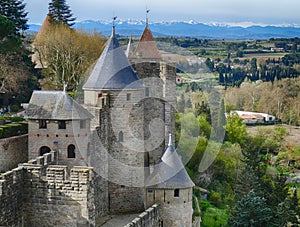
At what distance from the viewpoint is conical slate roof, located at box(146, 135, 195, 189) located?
2280cm

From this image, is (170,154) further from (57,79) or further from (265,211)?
(57,79)

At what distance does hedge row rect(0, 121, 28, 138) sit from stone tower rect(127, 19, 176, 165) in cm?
585

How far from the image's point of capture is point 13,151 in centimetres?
2556

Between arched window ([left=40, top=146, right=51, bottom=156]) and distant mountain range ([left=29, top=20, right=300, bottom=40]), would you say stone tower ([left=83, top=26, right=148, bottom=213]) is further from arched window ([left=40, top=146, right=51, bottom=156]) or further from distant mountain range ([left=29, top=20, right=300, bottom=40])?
distant mountain range ([left=29, top=20, right=300, bottom=40])

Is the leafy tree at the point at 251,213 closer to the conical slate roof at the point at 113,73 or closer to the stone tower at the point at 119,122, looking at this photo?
the stone tower at the point at 119,122

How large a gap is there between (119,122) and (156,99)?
3.93 metres

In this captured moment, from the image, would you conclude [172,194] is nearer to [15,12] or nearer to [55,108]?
[55,108]

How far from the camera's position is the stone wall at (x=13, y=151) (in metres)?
25.2

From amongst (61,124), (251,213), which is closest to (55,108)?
(61,124)

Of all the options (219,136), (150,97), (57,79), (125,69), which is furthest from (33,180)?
(219,136)

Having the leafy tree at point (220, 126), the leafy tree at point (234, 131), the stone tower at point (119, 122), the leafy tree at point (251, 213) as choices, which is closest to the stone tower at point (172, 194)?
the stone tower at point (119, 122)

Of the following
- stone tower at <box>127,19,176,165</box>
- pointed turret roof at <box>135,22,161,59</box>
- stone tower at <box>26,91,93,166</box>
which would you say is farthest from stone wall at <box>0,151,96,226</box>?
pointed turret roof at <box>135,22,161,59</box>

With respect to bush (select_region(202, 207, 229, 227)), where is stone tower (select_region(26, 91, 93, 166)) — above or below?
above

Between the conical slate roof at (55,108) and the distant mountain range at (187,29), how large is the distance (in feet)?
67.1
